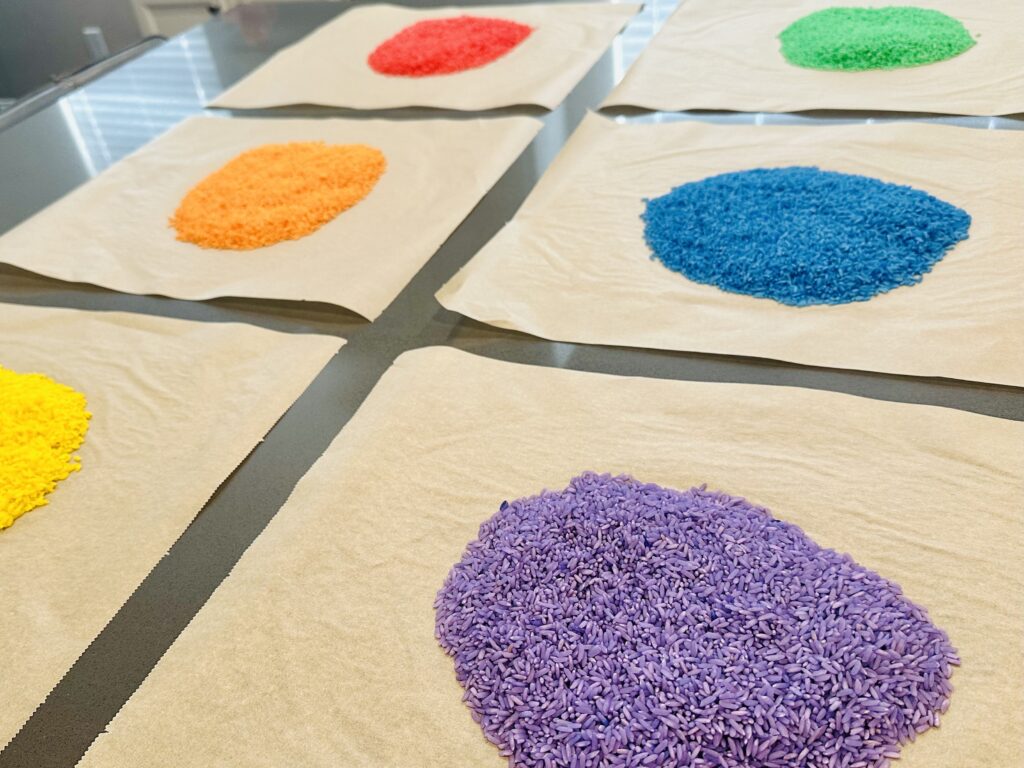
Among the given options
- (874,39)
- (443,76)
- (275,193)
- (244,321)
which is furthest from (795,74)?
(244,321)

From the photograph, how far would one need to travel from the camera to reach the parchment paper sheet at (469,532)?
73cm

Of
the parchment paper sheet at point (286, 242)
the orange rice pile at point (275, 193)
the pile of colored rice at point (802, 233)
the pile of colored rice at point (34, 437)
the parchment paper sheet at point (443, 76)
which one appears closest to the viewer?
the pile of colored rice at point (34, 437)

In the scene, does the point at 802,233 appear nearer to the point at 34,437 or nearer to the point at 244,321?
the point at 244,321

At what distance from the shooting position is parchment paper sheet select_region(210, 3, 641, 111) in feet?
5.96

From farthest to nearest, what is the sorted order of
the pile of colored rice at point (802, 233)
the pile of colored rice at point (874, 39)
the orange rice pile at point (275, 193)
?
1. the pile of colored rice at point (874, 39)
2. the orange rice pile at point (275, 193)
3. the pile of colored rice at point (802, 233)

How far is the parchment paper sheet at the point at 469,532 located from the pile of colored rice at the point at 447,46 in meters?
1.06

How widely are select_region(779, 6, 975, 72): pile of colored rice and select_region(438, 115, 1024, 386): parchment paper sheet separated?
0.28 metres

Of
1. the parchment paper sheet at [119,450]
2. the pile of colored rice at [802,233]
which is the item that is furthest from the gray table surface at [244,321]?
the pile of colored rice at [802,233]

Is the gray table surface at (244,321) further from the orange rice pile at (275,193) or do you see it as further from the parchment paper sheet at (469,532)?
the orange rice pile at (275,193)

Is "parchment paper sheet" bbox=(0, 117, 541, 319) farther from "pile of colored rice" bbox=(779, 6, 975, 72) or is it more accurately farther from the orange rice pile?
"pile of colored rice" bbox=(779, 6, 975, 72)

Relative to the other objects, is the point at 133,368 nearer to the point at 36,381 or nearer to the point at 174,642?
the point at 36,381

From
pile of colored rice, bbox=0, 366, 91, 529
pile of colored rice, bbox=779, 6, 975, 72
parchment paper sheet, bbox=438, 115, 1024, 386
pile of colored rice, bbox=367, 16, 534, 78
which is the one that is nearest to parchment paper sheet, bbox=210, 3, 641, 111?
pile of colored rice, bbox=367, 16, 534, 78

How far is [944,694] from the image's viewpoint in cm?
70

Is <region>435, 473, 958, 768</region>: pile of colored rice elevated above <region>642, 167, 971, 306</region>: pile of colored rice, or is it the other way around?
<region>642, 167, 971, 306</region>: pile of colored rice
